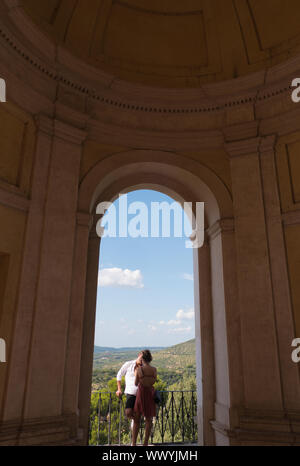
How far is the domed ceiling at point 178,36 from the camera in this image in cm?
726

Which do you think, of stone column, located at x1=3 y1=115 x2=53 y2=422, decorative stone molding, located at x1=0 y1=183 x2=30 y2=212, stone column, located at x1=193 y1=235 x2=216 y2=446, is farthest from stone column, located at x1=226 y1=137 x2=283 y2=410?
decorative stone molding, located at x1=0 y1=183 x2=30 y2=212

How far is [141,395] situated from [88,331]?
1555mm

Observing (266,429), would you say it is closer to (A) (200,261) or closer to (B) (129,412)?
(B) (129,412)

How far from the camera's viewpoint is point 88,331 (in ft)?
21.2

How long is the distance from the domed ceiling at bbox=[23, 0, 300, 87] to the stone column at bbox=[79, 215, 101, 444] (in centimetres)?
388

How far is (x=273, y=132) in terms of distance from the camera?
695 cm

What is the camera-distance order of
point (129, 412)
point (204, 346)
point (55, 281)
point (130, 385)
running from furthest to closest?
point (204, 346) → point (130, 385) → point (129, 412) → point (55, 281)

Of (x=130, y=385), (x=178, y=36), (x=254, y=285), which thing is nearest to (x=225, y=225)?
(x=254, y=285)

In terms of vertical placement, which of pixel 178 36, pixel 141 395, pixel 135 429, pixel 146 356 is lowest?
pixel 135 429

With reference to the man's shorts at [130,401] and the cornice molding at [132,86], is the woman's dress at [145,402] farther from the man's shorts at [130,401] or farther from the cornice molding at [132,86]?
the cornice molding at [132,86]

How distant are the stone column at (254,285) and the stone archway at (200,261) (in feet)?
0.79

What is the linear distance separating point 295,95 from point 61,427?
7.46 meters

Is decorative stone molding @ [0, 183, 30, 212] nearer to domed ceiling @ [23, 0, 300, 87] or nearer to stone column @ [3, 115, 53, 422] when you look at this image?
stone column @ [3, 115, 53, 422]
